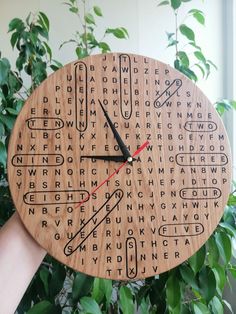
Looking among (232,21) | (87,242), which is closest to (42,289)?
(87,242)

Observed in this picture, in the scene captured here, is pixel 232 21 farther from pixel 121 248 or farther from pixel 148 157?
pixel 121 248

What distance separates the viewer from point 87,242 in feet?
1.50

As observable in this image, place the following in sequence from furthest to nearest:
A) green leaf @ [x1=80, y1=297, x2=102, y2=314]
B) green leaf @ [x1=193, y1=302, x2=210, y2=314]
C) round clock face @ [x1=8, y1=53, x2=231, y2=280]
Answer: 1. green leaf @ [x1=193, y1=302, x2=210, y2=314]
2. green leaf @ [x1=80, y1=297, x2=102, y2=314]
3. round clock face @ [x1=8, y1=53, x2=231, y2=280]

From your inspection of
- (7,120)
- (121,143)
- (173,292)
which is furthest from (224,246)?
(7,120)

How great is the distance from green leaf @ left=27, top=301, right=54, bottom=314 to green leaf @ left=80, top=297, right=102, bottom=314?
67 millimetres

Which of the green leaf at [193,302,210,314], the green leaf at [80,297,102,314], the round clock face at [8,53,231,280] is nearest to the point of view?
the round clock face at [8,53,231,280]

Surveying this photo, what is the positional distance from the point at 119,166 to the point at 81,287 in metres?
0.29

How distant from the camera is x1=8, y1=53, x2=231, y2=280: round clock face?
45cm

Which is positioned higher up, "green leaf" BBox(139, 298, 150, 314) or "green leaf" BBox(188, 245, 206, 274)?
"green leaf" BBox(188, 245, 206, 274)

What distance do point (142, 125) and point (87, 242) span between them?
0.64ft

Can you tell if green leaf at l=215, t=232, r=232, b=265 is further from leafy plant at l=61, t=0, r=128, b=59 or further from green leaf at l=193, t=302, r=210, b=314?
leafy plant at l=61, t=0, r=128, b=59

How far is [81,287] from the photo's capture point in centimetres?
62

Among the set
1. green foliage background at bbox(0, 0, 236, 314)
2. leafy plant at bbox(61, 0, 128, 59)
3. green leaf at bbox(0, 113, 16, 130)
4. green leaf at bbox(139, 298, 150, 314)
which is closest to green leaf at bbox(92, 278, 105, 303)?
green foliage background at bbox(0, 0, 236, 314)

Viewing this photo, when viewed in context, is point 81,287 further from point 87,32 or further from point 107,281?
point 87,32
